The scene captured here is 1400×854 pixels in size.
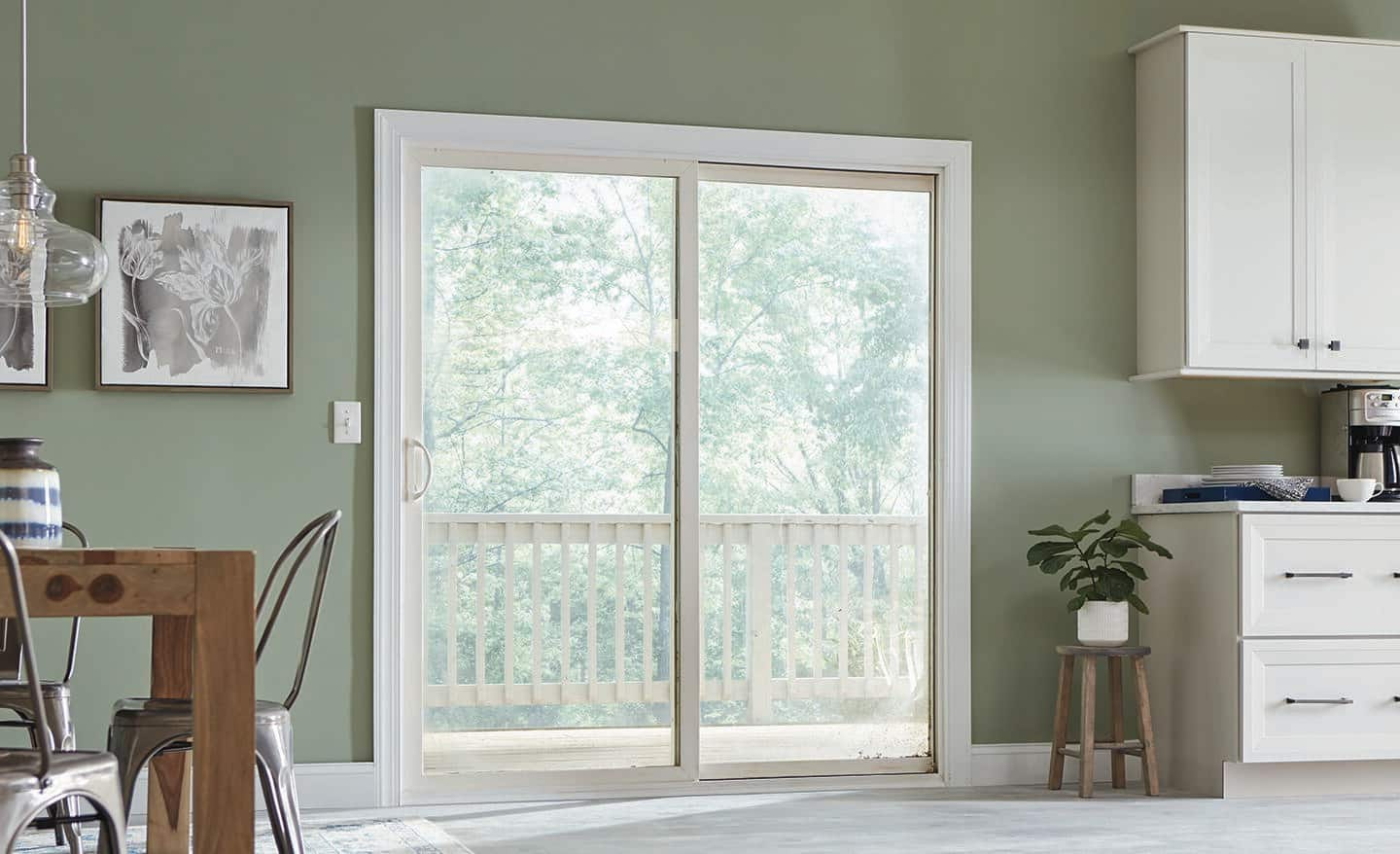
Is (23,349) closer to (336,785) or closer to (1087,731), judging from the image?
(336,785)

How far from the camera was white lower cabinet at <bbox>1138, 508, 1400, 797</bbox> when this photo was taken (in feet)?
13.8

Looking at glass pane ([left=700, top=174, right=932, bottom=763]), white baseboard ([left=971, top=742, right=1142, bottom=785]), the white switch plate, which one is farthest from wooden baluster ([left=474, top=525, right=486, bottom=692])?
white baseboard ([left=971, top=742, right=1142, bottom=785])

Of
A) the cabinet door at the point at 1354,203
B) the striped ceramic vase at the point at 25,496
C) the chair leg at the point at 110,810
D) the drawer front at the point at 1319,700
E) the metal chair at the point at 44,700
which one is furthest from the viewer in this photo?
the cabinet door at the point at 1354,203

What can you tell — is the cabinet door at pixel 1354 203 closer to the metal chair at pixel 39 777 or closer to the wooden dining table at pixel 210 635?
the wooden dining table at pixel 210 635

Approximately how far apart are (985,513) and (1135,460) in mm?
527

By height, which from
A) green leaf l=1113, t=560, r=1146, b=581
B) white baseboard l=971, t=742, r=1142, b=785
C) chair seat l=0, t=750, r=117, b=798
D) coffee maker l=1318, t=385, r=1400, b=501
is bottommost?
white baseboard l=971, t=742, r=1142, b=785

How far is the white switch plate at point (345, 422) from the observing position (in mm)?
4105

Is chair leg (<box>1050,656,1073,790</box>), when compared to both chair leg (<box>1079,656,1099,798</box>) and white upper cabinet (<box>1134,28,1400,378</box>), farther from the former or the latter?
white upper cabinet (<box>1134,28,1400,378</box>)

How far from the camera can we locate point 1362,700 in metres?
4.26

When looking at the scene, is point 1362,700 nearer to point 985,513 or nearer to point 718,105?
point 985,513

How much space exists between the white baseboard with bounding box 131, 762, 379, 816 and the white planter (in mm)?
2059

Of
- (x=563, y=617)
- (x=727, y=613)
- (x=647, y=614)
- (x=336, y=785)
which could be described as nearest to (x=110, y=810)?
(x=336, y=785)

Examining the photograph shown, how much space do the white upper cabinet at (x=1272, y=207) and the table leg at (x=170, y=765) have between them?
2.89 meters

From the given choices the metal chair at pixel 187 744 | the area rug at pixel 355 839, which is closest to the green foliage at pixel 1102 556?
the area rug at pixel 355 839
